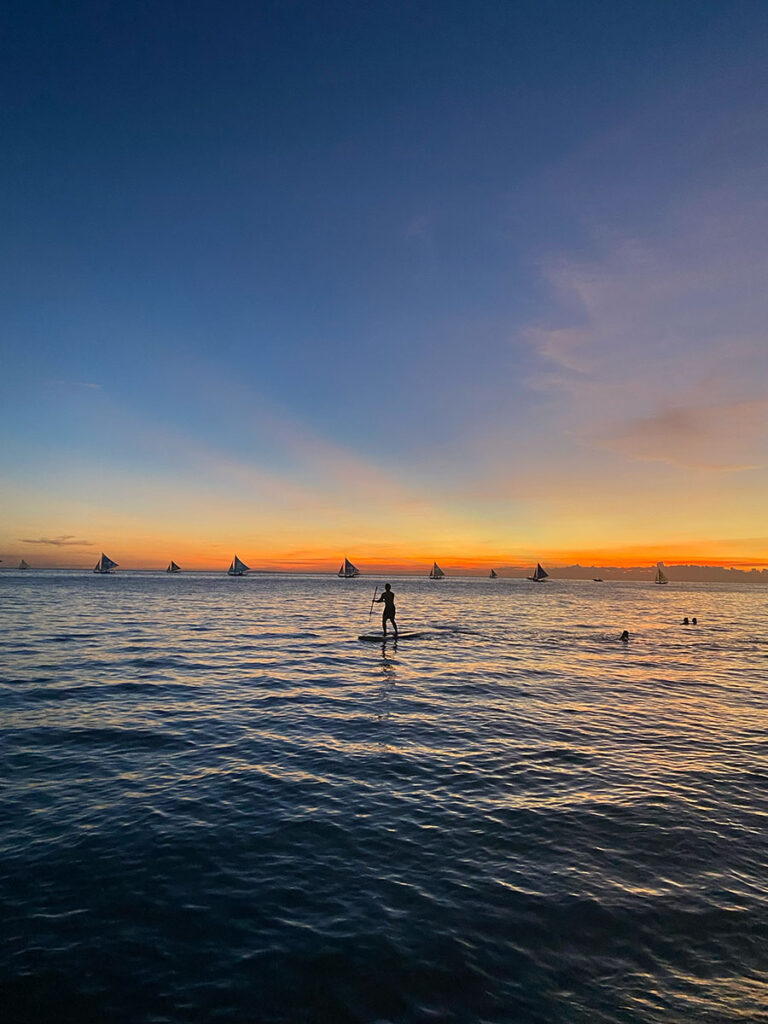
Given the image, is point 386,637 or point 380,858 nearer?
point 380,858

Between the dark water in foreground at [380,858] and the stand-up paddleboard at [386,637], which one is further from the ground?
the dark water in foreground at [380,858]

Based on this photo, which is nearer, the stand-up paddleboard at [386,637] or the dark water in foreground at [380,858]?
the dark water in foreground at [380,858]

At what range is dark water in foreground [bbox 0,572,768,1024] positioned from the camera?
6648 millimetres

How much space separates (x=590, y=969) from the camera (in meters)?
7.02

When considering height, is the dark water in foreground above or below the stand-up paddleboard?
above

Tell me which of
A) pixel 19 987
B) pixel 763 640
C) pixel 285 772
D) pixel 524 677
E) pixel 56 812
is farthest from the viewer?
pixel 763 640

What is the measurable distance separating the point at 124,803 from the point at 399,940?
735 cm

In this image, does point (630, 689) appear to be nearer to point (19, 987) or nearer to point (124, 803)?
point (124, 803)

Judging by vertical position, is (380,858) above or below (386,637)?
above

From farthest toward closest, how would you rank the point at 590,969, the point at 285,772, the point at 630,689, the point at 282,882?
the point at 630,689 → the point at 285,772 → the point at 282,882 → the point at 590,969

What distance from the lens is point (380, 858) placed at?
31.7ft

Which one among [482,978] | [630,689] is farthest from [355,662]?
[482,978]

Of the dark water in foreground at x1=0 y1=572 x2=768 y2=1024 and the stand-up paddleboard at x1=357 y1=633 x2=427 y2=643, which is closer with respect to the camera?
the dark water in foreground at x1=0 y1=572 x2=768 y2=1024

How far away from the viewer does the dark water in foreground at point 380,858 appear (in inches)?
262
